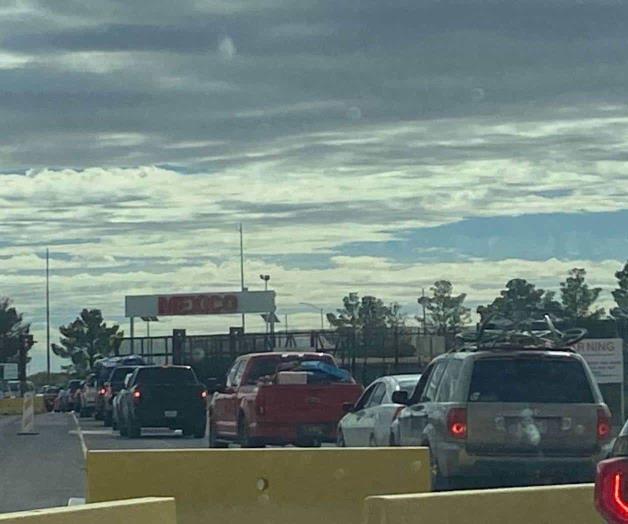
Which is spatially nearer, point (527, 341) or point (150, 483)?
point (150, 483)

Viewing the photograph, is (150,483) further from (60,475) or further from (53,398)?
(53,398)

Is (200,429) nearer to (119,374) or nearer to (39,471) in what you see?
(119,374)

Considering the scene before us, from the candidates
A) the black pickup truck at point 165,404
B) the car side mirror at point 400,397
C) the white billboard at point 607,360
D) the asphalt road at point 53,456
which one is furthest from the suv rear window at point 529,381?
the black pickup truck at point 165,404

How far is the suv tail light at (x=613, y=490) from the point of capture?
221 inches

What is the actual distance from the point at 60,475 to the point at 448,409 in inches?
319

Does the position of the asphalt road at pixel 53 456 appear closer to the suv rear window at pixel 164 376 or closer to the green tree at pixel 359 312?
the suv rear window at pixel 164 376

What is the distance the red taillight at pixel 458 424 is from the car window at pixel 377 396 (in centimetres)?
386

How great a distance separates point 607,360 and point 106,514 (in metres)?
24.8

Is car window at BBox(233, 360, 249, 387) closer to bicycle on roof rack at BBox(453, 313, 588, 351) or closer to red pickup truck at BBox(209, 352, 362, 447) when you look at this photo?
red pickup truck at BBox(209, 352, 362, 447)

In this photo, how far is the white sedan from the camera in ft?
63.6

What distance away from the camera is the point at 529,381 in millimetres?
16828

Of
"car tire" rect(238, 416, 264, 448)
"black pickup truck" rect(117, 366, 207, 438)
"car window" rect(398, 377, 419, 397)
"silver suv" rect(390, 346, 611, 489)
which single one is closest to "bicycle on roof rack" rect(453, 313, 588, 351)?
"silver suv" rect(390, 346, 611, 489)

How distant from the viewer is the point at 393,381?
20.3m

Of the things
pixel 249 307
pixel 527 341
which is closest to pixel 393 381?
pixel 527 341
